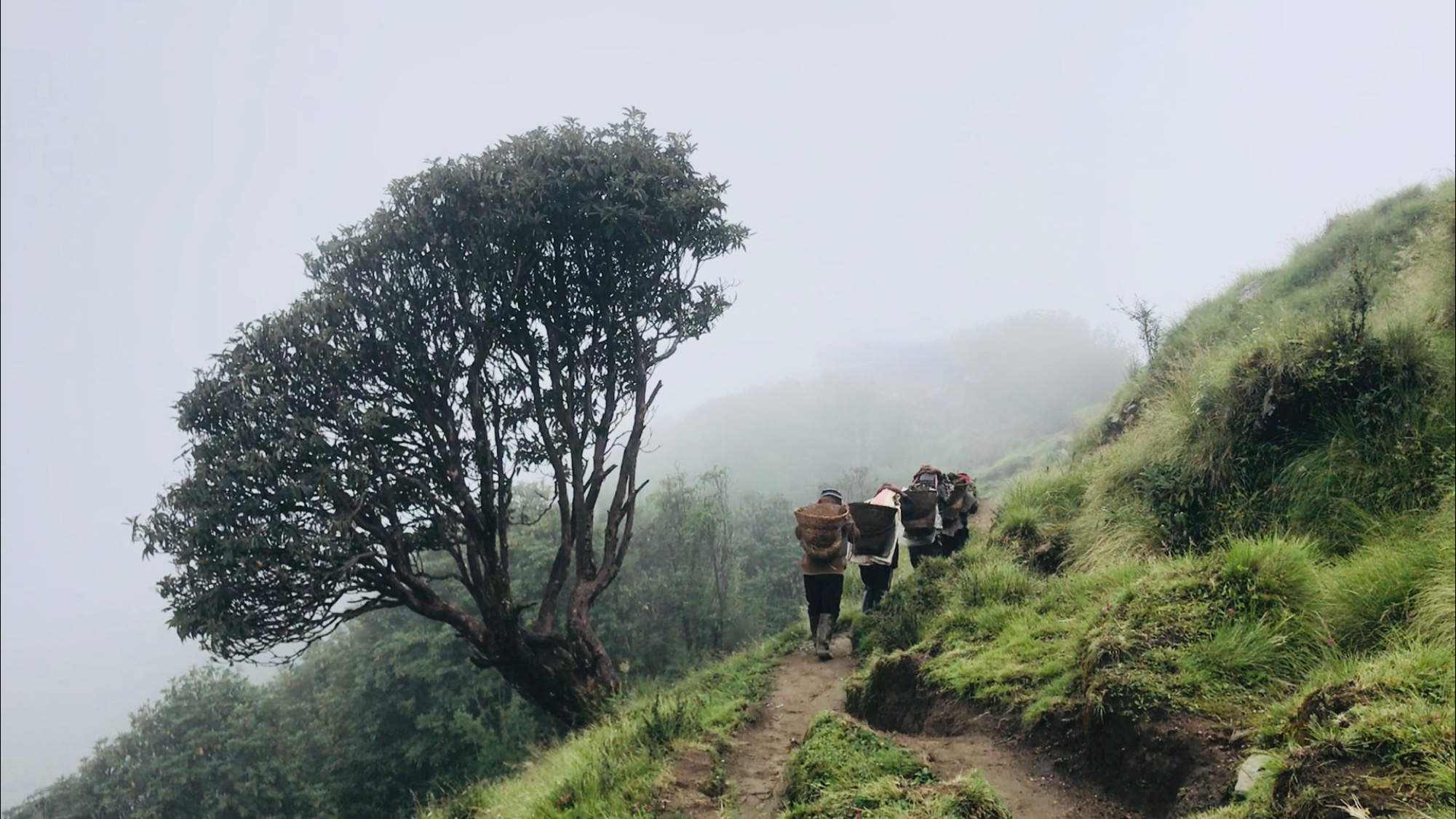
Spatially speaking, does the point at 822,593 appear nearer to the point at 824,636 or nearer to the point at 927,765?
the point at 824,636

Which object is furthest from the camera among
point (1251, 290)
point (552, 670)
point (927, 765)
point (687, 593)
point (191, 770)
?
point (687, 593)

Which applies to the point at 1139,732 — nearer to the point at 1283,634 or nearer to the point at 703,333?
the point at 1283,634

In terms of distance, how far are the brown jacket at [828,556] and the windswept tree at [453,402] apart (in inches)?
165

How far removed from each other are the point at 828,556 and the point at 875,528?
1.11 metres

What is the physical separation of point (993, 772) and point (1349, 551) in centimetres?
338

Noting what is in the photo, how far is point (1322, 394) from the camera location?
674 centimetres

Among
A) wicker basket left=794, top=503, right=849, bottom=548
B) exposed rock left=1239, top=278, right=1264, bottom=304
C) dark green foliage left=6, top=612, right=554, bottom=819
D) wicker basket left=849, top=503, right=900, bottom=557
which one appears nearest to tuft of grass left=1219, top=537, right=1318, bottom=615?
wicker basket left=794, top=503, right=849, bottom=548

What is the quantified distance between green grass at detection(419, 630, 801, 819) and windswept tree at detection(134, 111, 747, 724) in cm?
289

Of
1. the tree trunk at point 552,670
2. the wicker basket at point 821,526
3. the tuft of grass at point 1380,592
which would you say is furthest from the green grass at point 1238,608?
the tree trunk at point 552,670

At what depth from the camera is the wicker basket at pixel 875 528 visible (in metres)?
11.2

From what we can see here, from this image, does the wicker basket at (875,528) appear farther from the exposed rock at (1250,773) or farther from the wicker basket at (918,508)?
the exposed rock at (1250,773)

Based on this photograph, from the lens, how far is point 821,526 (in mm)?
10602

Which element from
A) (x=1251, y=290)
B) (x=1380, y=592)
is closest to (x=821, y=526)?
(x=1380, y=592)

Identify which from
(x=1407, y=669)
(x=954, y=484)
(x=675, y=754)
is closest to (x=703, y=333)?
(x=954, y=484)
